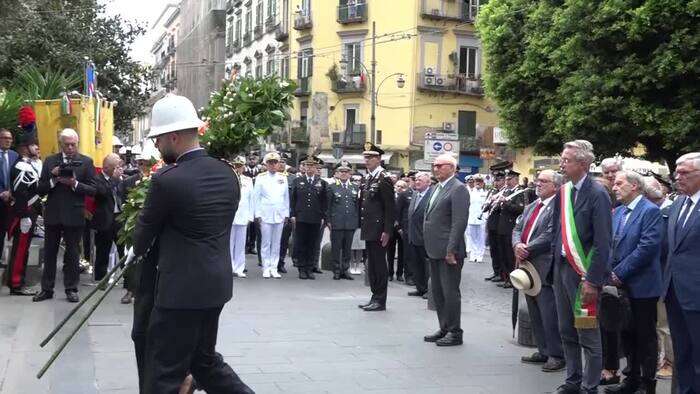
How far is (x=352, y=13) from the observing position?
4800cm

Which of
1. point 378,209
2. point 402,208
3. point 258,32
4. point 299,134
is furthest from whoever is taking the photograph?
point 258,32

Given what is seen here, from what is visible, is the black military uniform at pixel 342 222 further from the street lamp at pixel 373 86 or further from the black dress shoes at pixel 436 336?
the street lamp at pixel 373 86

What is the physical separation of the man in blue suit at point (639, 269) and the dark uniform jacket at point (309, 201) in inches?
332

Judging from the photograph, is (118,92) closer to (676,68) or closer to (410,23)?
(676,68)

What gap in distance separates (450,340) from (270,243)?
262 inches

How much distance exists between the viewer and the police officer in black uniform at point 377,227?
1138cm

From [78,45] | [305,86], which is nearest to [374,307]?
[78,45]

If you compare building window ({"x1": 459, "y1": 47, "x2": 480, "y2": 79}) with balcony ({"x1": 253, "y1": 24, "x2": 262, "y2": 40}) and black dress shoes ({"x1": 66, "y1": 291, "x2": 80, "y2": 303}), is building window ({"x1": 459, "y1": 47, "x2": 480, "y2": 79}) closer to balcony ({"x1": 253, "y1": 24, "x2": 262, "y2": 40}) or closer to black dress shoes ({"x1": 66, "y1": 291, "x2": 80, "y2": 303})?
balcony ({"x1": 253, "y1": 24, "x2": 262, "y2": 40})

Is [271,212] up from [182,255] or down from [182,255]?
down

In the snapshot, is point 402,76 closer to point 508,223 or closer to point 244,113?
point 508,223

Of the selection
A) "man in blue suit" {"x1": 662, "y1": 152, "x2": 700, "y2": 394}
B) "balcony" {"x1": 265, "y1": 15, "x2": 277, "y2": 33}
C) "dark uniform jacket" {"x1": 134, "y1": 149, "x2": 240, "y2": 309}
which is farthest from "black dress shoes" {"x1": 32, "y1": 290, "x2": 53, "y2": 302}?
"balcony" {"x1": 265, "y1": 15, "x2": 277, "y2": 33}

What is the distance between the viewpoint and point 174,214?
5062mm

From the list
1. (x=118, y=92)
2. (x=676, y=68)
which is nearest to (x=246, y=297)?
(x=676, y=68)

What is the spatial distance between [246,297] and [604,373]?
587 centimetres
